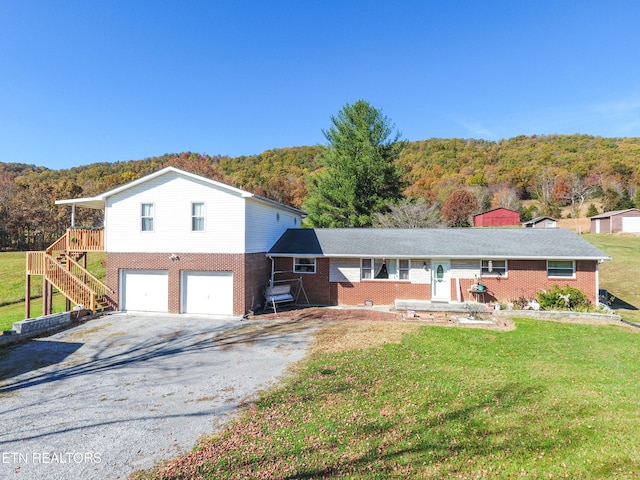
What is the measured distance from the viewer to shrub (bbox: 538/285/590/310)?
13883 millimetres

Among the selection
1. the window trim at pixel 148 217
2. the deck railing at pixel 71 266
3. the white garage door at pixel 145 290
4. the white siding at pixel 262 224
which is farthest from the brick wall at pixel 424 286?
the deck railing at pixel 71 266

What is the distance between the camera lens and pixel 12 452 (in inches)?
196

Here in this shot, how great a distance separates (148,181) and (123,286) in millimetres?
4846

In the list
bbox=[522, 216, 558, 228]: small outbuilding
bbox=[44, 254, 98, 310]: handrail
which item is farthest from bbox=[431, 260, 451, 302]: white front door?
bbox=[522, 216, 558, 228]: small outbuilding

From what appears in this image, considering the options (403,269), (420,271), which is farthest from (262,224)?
(420,271)

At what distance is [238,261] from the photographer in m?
14.0

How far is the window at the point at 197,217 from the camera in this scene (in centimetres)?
1441

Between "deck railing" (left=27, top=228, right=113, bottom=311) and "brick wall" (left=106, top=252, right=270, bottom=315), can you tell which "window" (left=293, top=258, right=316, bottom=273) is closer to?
"brick wall" (left=106, top=252, right=270, bottom=315)

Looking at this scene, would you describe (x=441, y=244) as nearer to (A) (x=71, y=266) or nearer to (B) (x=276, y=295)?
(B) (x=276, y=295)

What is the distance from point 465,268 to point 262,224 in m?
9.73

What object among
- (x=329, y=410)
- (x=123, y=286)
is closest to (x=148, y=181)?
(x=123, y=286)

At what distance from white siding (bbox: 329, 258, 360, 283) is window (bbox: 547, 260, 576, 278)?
8.48 m

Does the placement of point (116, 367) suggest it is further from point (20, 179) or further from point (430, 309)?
point (20, 179)

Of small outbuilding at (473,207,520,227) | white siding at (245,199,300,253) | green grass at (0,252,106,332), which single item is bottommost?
green grass at (0,252,106,332)
